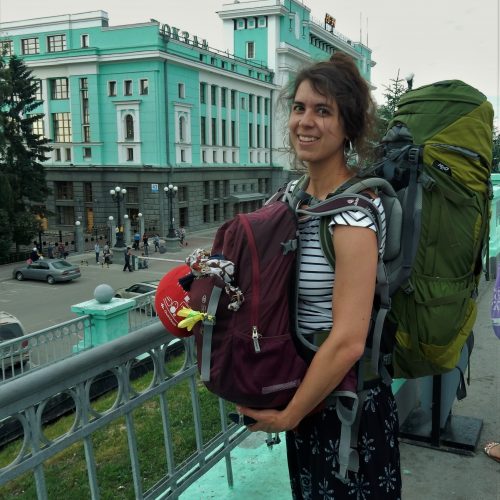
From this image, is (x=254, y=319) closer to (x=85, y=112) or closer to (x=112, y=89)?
(x=112, y=89)

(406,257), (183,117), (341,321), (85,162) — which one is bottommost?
(341,321)

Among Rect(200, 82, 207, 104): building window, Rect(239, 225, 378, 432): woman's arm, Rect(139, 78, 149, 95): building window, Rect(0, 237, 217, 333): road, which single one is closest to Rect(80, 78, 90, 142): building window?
Rect(139, 78, 149, 95): building window

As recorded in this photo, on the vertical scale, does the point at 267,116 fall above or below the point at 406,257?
above

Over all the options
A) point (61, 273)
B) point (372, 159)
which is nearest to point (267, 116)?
point (61, 273)

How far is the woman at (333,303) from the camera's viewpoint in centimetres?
137

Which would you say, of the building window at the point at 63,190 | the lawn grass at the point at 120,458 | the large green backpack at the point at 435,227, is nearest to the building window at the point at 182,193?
the building window at the point at 63,190

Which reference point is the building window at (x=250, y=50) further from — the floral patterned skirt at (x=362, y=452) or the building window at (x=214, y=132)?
the floral patterned skirt at (x=362, y=452)

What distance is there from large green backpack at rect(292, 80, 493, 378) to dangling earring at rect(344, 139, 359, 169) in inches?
3.4

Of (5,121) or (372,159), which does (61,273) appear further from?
(372,159)

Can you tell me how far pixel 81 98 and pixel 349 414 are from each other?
135 feet

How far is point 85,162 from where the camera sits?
39.3 m

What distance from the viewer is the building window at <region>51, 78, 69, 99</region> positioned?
3925cm

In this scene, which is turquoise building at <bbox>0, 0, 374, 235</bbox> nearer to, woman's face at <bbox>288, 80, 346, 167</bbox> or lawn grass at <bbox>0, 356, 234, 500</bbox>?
lawn grass at <bbox>0, 356, 234, 500</bbox>

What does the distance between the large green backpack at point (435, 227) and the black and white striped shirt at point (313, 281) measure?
0.14 meters
